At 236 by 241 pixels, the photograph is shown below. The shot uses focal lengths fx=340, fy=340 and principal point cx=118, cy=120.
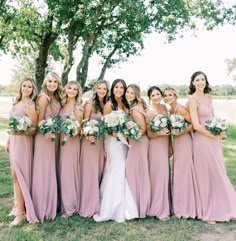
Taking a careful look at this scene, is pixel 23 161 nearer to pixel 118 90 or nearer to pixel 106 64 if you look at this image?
pixel 118 90

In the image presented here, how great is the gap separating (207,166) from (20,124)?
130 inches

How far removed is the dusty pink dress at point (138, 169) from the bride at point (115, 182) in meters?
0.09

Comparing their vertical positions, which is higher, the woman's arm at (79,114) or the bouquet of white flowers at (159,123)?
the woman's arm at (79,114)

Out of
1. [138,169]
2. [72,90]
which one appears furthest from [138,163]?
[72,90]

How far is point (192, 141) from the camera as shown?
20.4 ft

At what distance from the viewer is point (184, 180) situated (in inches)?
240

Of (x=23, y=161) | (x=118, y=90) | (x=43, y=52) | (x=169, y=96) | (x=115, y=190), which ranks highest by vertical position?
(x=43, y=52)

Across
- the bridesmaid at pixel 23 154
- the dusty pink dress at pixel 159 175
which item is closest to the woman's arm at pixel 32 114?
the bridesmaid at pixel 23 154

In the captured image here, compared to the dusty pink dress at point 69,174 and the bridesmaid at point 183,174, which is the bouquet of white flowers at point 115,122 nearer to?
the dusty pink dress at point 69,174

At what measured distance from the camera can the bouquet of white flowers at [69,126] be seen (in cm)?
558

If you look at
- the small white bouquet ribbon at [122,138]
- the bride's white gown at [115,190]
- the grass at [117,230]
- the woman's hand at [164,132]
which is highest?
the woman's hand at [164,132]

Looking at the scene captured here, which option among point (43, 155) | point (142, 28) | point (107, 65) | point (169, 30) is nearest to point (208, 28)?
point (169, 30)

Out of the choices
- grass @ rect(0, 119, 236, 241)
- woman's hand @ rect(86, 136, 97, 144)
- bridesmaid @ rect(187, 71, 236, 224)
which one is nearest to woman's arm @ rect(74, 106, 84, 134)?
woman's hand @ rect(86, 136, 97, 144)

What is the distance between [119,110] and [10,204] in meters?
2.99
